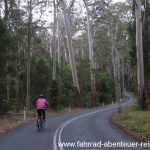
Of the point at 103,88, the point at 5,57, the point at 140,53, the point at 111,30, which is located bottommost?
the point at 103,88

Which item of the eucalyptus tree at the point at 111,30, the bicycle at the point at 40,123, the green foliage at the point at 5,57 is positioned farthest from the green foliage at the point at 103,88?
the bicycle at the point at 40,123

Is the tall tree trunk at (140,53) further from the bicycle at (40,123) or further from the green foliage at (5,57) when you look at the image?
the bicycle at (40,123)

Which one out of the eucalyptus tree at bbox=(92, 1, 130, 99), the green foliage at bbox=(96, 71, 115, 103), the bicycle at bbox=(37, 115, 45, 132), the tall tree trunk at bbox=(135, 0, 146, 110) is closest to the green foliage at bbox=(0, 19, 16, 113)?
the bicycle at bbox=(37, 115, 45, 132)

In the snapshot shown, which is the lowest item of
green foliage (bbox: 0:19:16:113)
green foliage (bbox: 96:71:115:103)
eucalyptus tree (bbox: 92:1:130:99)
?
green foliage (bbox: 96:71:115:103)

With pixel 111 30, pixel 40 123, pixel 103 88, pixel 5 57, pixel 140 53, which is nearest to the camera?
pixel 40 123

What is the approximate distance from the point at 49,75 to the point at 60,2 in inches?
363

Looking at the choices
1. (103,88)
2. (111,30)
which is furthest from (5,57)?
(111,30)

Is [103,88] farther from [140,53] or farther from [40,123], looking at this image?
[40,123]

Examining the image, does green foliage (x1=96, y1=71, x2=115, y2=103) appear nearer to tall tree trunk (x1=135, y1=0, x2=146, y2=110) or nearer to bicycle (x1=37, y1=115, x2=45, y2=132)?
tall tree trunk (x1=135, y1=0, x2=146, y2=110)

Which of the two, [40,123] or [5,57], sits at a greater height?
[5,57]

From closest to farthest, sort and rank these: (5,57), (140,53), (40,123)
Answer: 1. (40,123)
2. (5,57)
3. (140,53)

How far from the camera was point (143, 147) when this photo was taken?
45.0 feet

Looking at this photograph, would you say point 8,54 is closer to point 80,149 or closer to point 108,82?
point 80,149

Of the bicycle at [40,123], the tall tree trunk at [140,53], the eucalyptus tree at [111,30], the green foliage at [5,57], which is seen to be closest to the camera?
the bicycle at [40,123]
